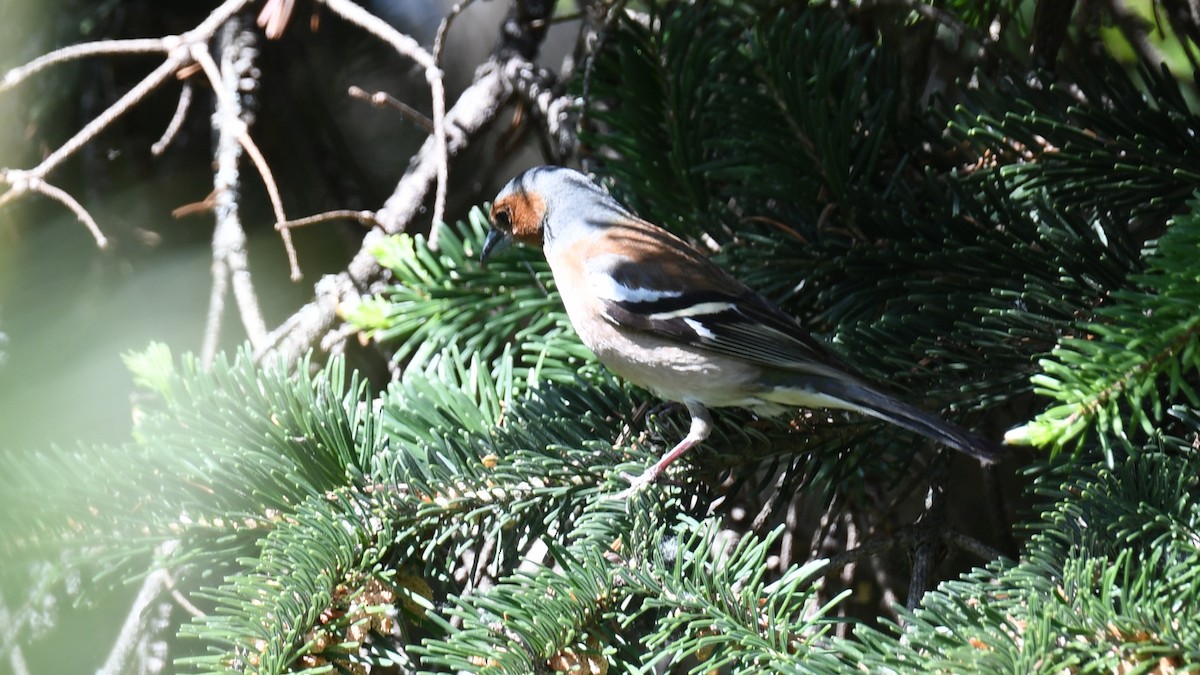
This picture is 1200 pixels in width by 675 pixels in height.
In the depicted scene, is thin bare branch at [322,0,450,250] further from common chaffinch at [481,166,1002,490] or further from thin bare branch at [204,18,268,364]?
thin bare branch at [204,18,268,364]

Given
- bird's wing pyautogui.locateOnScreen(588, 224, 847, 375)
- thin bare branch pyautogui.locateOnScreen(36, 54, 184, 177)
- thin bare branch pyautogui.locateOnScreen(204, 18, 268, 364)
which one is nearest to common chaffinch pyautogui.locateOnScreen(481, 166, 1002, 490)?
bird's wing pyautogui.locateOnScreen(588, 224, 847, 375)

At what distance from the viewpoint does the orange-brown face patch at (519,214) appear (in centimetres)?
257

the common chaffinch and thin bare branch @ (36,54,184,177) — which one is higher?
thin bare branch @ (36,54,184,177)

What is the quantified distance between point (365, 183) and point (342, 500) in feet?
6.95

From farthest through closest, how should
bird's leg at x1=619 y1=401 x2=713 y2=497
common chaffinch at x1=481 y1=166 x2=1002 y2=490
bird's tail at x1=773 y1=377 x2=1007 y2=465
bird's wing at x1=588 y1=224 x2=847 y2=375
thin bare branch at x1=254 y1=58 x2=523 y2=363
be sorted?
thin bare branch at x1=254 y1=58 x2=523 y2=363
bird's wing at x1=588 y1=224 x2=847 y2=375
common chaffinch at x1=481 y1=166 x2=1002 y2=490
bird's leg at x1=619 y1=401 x2=713 y2=497
bird's tail at x1=773 y1=377 x2=1007 y2=465

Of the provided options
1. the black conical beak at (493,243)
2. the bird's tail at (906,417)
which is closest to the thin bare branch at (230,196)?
the black conical beak at (493,243)

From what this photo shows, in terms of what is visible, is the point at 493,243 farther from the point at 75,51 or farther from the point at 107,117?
the point at 75,51

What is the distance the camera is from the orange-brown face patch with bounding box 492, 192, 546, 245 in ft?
8.45

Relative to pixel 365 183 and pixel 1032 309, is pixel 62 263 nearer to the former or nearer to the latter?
pixel 365 183

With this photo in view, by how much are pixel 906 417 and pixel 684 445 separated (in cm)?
38

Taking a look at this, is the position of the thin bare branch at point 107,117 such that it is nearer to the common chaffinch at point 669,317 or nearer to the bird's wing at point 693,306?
the common chaffinch at point 669,317

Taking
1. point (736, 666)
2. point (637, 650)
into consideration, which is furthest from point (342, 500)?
point (736, 666)

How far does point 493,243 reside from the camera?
2320mm

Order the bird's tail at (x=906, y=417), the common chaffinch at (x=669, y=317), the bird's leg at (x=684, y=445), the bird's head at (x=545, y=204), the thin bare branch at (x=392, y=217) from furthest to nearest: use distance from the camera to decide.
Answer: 1. the bird's head at (x=545, y=204)
2. the thin bare branch at (x=392, y=217)
3. the common chaffinch at (x=669, y=317)
4. the bird's leg at (x=684, y=445)
5. the bird's tail at (x=906, y=417)
